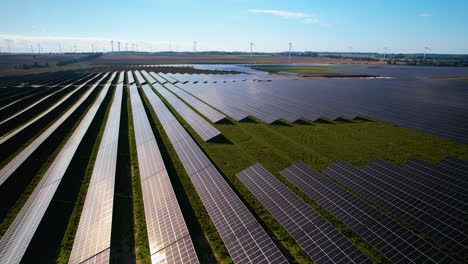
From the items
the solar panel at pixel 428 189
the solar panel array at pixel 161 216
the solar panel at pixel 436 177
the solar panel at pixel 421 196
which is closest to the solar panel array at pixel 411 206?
the solar panel at pixel 421 196

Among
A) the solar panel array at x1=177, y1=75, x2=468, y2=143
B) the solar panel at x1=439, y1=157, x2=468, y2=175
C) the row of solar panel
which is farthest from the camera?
the solar panel array at x1=177, y1=75, x2=468, y2=143

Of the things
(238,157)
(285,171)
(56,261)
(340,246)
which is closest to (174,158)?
(238,157)

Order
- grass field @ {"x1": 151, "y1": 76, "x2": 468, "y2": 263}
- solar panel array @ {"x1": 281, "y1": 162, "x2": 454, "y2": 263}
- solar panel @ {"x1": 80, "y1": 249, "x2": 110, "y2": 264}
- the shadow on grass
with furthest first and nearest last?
1. grass field @ {"x1": 151, "y1": 76, "x2": 468, "y2": 263}
2. the shadow on grass
3. solar panel @ {"x1": 80, "y1": 249, "x2": 110, "y2": 264}
4. solar panel array @ {"x1": 281, "y1": 162, "x2": 454, "y2": 263}

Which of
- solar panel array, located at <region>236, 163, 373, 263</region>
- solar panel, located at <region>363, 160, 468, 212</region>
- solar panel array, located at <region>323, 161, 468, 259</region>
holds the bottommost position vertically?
solar panel array, located at <region>236, 163, 373, 263</region>

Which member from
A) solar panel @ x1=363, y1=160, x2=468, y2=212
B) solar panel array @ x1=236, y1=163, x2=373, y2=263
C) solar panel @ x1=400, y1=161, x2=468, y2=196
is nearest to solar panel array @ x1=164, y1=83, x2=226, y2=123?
solar panel array @ x1=236, y1=163, x2=373, y2=263

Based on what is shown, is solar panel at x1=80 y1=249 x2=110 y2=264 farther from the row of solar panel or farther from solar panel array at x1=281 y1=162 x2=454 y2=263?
solar panel array at x1=281 y1=162 x2=454 y2=263

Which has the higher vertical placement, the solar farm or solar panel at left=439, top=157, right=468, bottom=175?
solar panel at left=439, top=157, right=468, bottom=175

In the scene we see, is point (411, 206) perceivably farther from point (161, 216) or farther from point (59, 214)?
point (59, 214)

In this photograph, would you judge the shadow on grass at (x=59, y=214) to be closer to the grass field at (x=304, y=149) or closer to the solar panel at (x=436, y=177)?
the grass field at (x=304, y=149)
